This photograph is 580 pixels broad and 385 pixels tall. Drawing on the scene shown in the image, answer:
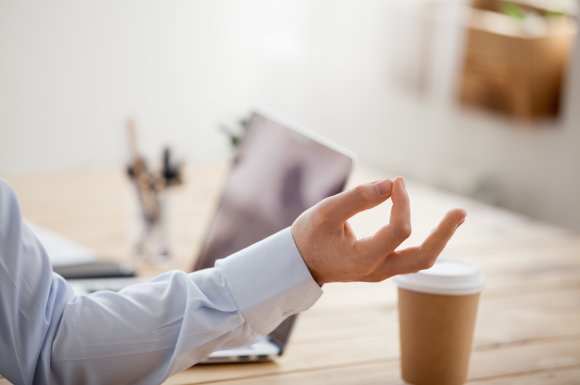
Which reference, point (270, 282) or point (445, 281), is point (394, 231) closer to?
point (270, 282)

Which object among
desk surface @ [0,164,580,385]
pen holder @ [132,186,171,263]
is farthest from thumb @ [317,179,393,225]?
pen holder @ [132,186,171,263]

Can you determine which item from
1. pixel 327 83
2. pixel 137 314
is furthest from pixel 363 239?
pixel 327 83

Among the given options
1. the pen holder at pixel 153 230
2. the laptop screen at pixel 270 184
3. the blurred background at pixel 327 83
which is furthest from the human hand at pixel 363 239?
the blurred background at pixel 327 83

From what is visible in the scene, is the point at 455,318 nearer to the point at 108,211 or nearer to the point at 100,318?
the point at 100,318

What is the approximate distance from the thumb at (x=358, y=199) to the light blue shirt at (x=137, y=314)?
0.08m

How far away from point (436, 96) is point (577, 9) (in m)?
0.93

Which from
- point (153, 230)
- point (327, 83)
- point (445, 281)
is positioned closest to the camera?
point (445, 281)

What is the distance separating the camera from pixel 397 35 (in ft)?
14.1

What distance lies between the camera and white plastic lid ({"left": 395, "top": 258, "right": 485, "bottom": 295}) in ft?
3.52

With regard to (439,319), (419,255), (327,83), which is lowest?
(327,83)

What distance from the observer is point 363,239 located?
848mm

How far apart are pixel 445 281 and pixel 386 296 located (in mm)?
487

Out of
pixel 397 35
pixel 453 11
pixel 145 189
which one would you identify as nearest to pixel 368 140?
pixel 397 35

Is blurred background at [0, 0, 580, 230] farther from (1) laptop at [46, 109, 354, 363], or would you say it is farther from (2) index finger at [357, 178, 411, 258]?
(2) index finger at [357, 178, 411, 258]
